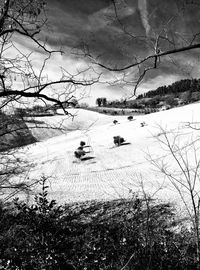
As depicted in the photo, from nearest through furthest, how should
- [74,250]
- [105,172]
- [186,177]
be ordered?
[186,177] < [74,250] < [105,172]

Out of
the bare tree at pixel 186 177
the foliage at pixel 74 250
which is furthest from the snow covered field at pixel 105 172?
the foliage at pixel 74 250

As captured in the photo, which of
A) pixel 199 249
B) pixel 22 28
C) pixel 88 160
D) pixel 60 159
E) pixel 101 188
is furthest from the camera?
pixel 60 159

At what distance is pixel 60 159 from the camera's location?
2228 cm

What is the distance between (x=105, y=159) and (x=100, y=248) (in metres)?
16.9

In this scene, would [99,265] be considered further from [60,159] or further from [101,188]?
[60,159]

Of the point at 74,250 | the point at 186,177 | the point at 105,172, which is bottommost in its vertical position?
the point at 105,172

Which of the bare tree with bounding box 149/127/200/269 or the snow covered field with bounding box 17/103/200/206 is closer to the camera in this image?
the bare tree with bounding box 149/127/200/269

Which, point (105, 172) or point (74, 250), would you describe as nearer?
point (74, 250)

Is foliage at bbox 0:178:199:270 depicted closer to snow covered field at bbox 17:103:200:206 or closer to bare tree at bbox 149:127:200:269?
bare tree at bbox 149:127:200:269

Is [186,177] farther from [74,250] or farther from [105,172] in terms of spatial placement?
[105,172]

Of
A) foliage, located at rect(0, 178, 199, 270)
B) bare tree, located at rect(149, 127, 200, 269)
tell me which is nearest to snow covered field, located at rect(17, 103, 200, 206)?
bare tree, located at rect(149, 127, 200, 269)

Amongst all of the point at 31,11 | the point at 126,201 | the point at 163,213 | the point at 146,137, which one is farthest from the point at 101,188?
the point at 146,137

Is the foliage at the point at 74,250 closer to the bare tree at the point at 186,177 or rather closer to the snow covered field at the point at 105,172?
the bare tree at the point at 186,177

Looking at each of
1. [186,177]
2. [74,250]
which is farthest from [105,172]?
[186,177]
